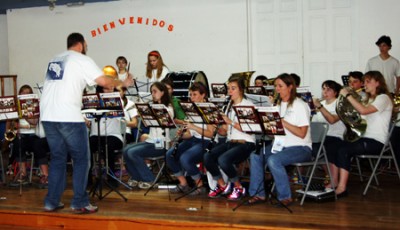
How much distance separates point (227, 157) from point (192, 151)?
522 millimetres

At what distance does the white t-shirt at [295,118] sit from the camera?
17.8 ft

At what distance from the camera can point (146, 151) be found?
647cm

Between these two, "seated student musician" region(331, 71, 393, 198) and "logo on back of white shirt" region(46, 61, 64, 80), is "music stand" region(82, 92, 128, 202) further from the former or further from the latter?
"seated student musician" region(331, 71, 393, 198)

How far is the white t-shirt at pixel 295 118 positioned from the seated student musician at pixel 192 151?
84 cm

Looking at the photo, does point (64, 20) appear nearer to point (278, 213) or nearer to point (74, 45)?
point (74, 45)

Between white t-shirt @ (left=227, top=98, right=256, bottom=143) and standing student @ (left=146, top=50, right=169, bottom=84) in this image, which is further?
standing student @ (left=146, top=50, right=169, bottom=84)

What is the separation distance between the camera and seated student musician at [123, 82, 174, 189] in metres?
6.42

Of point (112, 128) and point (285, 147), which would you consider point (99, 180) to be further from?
point (285, 147)

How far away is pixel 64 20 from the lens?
37.8 feet

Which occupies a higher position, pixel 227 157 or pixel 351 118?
pixel 351 118

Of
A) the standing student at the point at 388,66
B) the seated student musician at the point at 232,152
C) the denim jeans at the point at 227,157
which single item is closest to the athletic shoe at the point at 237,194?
the seated student musician at the point at 232,152

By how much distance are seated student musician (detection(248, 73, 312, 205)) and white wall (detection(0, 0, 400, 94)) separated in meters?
4.27

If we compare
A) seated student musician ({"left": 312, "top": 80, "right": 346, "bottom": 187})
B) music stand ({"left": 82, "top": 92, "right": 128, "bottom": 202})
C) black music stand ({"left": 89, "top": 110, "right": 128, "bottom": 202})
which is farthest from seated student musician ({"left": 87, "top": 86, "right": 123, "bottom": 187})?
seated student musician ({"left": 312, "top": 80, "right": 346, "bottom": 187})

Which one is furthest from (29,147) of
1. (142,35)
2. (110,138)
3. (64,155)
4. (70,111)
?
(142,35)
